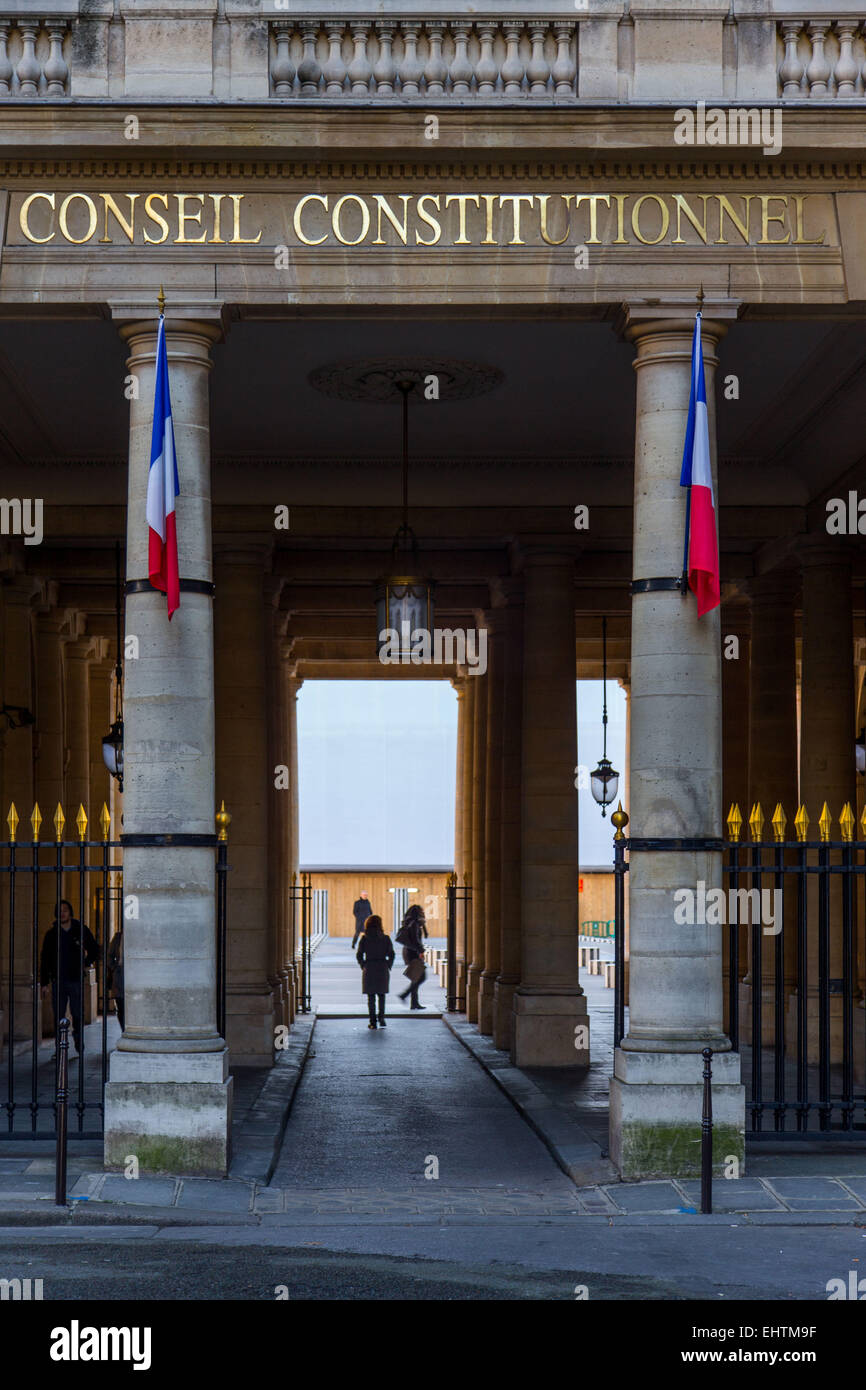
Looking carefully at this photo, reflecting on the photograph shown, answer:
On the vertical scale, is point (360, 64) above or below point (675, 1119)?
above

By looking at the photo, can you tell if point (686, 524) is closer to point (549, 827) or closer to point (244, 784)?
point (549, 827)

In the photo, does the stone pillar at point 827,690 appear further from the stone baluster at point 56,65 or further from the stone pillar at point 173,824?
the stone baluster at point 56,65

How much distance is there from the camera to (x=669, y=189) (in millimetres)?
12617

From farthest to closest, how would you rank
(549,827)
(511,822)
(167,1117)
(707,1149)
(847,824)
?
(511,822)
(549,827)
(847,824)
(167,1117)
(707,1149)

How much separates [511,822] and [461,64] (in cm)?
1109

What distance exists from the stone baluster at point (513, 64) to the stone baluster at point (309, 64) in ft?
4.44

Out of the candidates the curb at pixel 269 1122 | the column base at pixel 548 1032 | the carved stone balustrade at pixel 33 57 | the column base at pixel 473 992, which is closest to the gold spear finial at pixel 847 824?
the curb at pixel 269 1122

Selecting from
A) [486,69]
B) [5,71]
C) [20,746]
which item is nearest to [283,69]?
[486,69]

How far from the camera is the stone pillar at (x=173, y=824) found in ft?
39.1

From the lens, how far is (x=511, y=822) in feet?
71.6

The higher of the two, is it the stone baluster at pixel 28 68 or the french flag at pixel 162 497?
the stone baluster at pixel 28 68

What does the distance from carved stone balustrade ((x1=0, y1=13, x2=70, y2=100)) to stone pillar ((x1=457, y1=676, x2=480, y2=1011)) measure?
15.7 m

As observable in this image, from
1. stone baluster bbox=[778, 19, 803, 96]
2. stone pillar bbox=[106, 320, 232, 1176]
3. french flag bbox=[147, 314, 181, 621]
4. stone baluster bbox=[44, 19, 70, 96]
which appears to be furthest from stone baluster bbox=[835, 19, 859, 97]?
stone baluster bbox=[44, 19, 70, 96]
